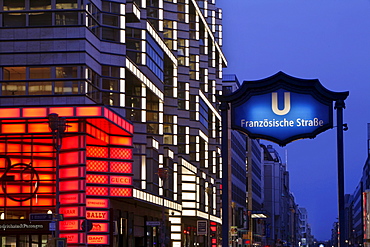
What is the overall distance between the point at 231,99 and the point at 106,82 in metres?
33.9

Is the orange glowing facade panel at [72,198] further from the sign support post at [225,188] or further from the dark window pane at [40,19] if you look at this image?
the sign support post at [225,188]

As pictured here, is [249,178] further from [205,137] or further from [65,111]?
[65,111]

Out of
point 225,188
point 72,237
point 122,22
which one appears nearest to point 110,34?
point 122,22

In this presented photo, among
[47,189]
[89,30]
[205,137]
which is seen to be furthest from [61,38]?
[205,137]

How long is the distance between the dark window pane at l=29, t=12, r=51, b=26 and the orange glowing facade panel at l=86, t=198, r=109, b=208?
12.1 metres

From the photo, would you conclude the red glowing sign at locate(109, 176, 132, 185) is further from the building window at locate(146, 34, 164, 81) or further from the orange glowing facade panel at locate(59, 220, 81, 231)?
the building window at locate(146, 34, 164, 81)

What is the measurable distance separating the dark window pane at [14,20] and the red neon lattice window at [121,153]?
1087cm

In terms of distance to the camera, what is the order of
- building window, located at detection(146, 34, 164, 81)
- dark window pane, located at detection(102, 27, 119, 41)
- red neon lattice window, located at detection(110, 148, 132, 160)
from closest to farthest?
red neon lattice window, located at detection(110, 148, 132, 160), dark window pane, located at detection(102, 27, 119, 41), building window, located at detection(146, 34, 164, 81)

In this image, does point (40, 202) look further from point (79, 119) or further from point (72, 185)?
point (79, 119)

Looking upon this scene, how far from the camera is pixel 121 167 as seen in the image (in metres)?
59.6

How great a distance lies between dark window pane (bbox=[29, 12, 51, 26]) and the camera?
5525cm

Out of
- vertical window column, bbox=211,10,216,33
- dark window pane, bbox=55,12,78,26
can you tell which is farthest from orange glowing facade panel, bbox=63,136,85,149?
vertical window column, bbox=211,10,216,33

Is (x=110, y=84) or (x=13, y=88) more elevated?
(x=110, y=84)

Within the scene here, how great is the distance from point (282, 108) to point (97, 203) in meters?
33.2
